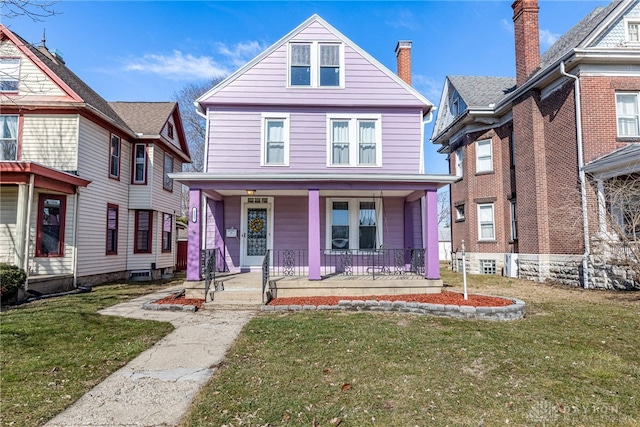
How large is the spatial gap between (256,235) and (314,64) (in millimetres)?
5780

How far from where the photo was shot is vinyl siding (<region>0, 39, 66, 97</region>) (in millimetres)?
11430

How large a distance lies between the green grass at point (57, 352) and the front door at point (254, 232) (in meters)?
4.28

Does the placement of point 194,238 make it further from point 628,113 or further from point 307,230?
point 628,113

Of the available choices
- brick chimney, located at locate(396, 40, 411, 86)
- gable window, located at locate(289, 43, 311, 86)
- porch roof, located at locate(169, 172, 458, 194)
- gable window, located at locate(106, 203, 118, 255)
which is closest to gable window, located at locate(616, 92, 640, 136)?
porch roof, located at locate(169, 172, 458, 194)

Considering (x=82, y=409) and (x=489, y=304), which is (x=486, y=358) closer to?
(x=489, y=304)

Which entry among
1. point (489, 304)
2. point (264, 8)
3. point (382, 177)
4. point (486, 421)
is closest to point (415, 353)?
point (486, 421)

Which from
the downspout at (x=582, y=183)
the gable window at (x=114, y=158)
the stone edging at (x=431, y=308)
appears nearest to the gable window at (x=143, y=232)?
the gable window at (x=114, y=158)

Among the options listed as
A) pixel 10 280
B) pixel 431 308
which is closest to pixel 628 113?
pixel 431 308

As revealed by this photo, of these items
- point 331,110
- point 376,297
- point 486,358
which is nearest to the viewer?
point 486,358

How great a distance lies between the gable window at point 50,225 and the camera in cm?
1075

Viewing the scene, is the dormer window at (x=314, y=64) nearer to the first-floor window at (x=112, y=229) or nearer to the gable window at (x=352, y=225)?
the gable window at (x=352, y=225)

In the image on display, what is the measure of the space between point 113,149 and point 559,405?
599 inches

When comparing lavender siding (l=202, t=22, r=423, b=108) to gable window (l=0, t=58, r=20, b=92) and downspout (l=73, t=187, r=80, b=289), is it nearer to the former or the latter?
downspout (l=73, t=187, r=80, b=289)

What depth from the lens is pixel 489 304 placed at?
7211 mm
